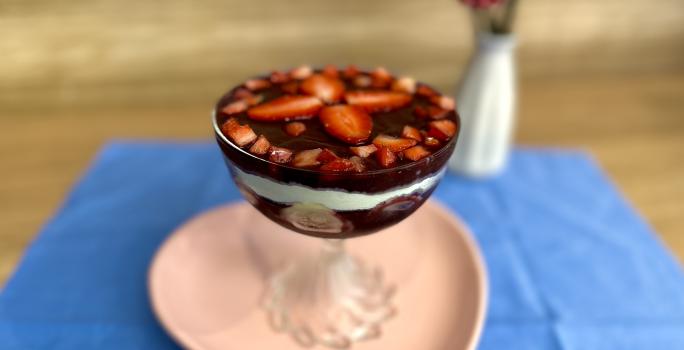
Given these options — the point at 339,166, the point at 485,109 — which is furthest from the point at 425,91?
the point at 485,109

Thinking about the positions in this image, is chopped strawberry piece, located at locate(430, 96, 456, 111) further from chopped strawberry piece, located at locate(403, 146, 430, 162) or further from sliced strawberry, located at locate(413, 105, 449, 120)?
chopped strawberry piece, located at locate(403, 146, 430, 162)

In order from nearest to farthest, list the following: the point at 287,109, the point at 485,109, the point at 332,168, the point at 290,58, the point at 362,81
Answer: the point at 332,168
the point at 287,109
the point at 362,81
the point at 485,109
the point at 290,58

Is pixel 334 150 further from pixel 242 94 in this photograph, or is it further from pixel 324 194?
pixel 242 94

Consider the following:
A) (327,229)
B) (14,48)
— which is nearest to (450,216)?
(327,229)

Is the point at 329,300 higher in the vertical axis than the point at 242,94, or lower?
lower

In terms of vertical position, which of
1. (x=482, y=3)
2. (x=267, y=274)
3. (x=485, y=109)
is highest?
(x=482, y=3)

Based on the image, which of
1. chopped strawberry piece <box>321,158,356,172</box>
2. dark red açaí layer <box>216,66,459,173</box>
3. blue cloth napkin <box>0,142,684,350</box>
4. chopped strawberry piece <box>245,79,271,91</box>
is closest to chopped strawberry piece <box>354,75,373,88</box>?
dark red açaí layer <box>216,66,459,173</box>

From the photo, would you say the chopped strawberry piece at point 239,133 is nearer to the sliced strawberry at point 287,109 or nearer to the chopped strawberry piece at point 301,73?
the sliced strawberry at point 287,109
